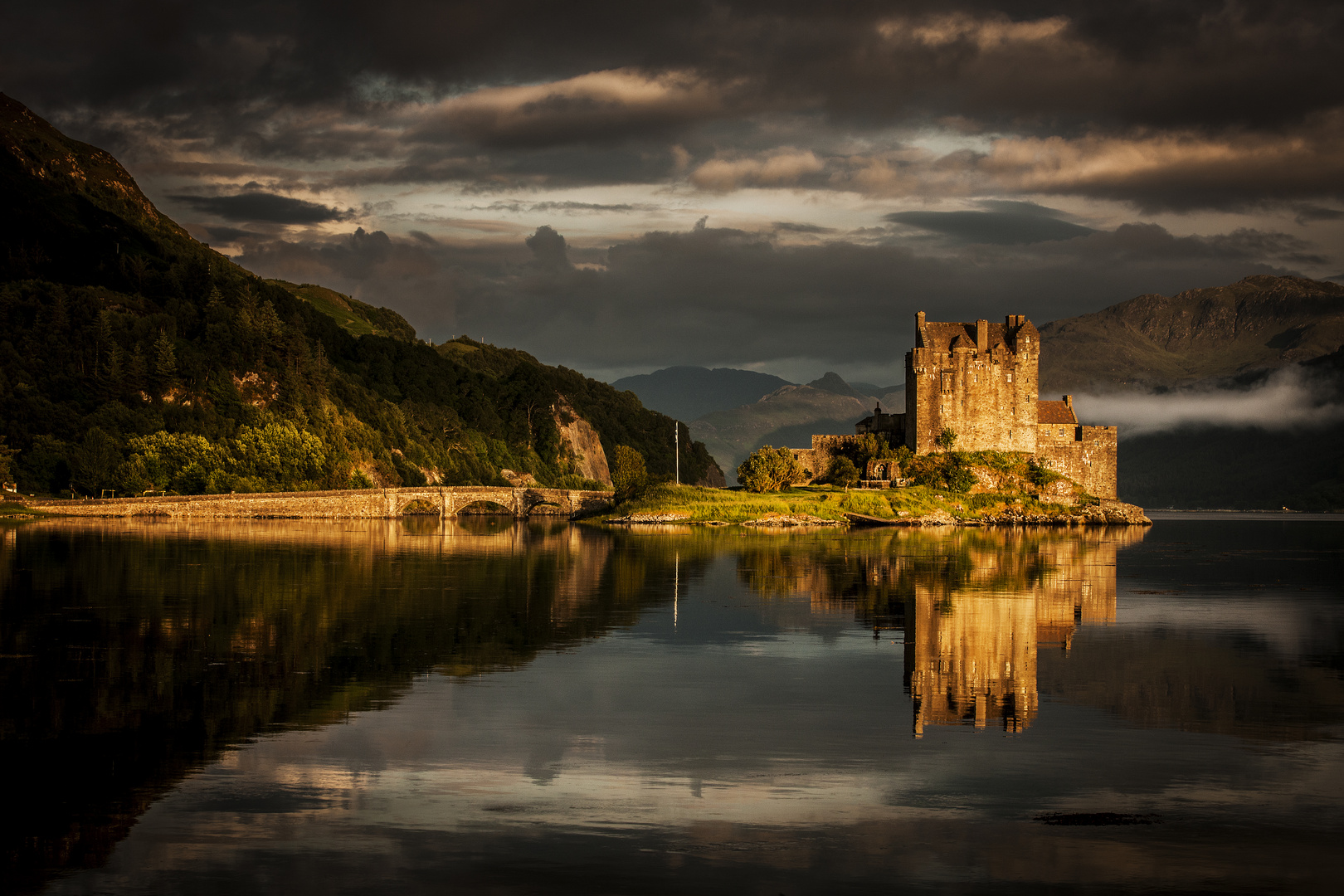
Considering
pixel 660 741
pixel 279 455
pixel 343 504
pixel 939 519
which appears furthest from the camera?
pixel 279 455

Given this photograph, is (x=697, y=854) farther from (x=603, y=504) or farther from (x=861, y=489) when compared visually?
(x=603, y=504)

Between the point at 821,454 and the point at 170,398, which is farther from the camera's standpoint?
the point at 170,398

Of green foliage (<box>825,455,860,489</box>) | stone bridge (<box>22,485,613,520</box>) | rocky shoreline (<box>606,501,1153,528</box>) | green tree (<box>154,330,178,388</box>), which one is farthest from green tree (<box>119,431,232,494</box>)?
green foliage (<box>825,455,860,489</box>)

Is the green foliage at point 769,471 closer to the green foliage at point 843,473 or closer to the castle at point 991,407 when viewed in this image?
the green foliage at point 843,473

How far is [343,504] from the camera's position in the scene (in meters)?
143

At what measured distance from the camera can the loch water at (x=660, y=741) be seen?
664 inches

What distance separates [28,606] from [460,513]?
139684 millimetres

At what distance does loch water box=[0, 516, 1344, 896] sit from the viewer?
16875 millimetres

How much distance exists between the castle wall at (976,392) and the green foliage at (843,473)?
305 inches

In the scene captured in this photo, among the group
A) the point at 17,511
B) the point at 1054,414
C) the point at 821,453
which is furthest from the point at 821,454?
the point at 17,511

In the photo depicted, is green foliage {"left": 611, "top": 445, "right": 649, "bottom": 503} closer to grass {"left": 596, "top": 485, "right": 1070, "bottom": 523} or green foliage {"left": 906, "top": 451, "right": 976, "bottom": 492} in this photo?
grass {"left": 596, "top": 485, "right": 1070, "bottom": 523}

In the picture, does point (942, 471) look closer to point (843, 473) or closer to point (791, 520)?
point (843, 473)

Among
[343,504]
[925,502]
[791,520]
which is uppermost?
[925,502]

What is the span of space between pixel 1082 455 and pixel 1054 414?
7.35 m
